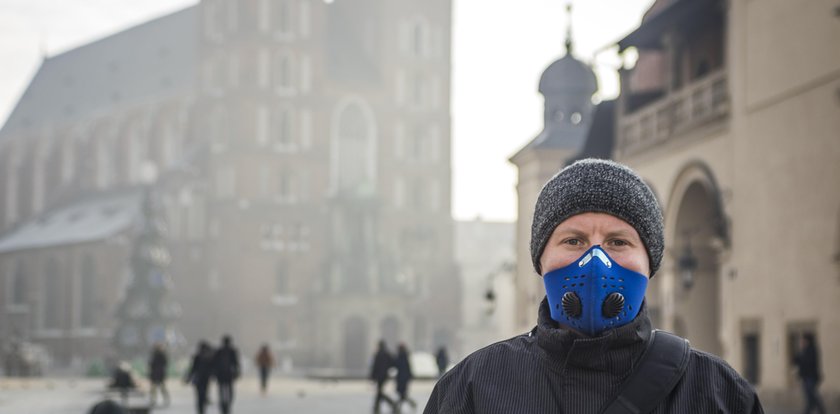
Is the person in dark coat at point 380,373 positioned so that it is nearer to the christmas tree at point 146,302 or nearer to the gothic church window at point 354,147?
the christmas tree at point 146,302

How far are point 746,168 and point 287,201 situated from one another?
185 feet

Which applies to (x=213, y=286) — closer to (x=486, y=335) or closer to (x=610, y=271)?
(x=486, y=335)

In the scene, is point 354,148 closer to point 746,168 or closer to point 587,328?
point 746,168

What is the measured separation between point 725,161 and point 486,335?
80.9 m

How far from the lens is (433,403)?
114 inches

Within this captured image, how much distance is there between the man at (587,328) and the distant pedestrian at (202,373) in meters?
19.8

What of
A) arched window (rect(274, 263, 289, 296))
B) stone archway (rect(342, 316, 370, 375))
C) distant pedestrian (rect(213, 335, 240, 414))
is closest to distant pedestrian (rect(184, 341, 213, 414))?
distant pedestrian (rect(213, 335, 240, 414))

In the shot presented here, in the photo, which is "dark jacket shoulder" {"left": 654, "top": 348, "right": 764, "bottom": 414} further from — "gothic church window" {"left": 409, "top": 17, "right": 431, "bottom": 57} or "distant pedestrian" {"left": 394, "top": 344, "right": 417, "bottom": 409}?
"gothic church window" {"left": 409, "top": 17, "right": 431, "bottom": 57}

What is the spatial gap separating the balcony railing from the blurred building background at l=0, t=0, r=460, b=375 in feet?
154

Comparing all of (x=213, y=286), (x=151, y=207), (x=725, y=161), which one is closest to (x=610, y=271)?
(x=725, y=161)

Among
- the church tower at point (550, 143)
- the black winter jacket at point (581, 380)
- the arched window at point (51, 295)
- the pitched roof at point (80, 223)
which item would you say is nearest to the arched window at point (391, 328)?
the pitched roof at point (80, 223)

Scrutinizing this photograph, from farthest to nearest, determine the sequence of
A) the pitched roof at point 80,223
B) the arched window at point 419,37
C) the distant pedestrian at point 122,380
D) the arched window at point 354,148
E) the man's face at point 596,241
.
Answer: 1. the arched window at point 419,37
2. the pitched roof at point 80,223
3. the arched window at point 354,148
4. the distant pedestrian at point 122,380
5. the man's face at point 596,241

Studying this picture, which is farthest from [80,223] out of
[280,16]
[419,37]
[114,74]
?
[419,37]

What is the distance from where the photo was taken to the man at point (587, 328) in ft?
8.70
